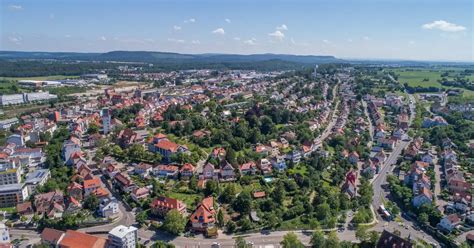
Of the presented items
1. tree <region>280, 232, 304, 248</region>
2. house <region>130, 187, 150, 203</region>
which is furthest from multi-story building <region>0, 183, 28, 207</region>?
tree <region>280, 232, 304, 248</region>

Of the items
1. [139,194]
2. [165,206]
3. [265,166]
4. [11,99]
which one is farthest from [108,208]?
[11,99]

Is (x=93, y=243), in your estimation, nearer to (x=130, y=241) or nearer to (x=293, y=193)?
(x=130, y=241)

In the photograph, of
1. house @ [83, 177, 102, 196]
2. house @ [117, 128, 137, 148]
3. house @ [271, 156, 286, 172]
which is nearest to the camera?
house @ [83, 177, 102, 196]

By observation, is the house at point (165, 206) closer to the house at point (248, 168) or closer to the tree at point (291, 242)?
the tree at point (291, 242)

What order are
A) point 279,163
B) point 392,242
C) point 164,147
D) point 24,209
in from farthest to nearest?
point 164,147 < point 279,163 < point 24,209 < point 392,242

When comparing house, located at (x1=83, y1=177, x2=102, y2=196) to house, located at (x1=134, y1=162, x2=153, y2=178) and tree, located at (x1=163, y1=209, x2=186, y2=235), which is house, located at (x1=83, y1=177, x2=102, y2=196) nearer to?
house, located at (x1=134, y1=162, x2=153, y2=178)

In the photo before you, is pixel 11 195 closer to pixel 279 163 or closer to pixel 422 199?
pixel 279 163

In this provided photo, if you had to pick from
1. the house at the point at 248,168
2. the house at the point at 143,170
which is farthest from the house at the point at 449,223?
the house at the point at 143,170
